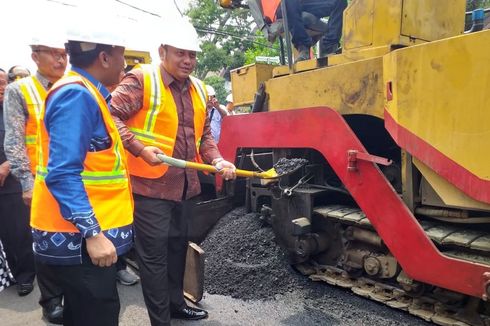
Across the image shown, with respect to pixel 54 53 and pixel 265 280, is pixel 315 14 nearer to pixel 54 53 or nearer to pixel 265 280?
pixel 54 53

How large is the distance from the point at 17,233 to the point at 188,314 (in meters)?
1.68

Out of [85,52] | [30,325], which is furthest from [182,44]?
[30,325]

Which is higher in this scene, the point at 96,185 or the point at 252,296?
the point at 96,185

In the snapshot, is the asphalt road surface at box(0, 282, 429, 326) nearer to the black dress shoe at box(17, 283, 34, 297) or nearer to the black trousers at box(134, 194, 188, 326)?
the black dress shoe at box(17, 283, 34, 297)

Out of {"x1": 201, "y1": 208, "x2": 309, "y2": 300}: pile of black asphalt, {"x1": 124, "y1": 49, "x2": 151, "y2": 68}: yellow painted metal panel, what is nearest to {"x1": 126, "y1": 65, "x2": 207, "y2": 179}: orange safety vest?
{"x1": 201, "y1": 208, "x2": 309, "y2": 300}: pile of black asphalt

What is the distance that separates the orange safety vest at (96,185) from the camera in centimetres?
156

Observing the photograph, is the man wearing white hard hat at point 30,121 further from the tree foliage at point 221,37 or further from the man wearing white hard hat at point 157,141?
the tree foliage at point 221,37

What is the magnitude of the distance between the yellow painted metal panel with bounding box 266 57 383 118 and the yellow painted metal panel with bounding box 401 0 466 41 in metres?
0.41

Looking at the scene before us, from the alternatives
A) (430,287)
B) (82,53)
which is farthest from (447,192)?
(82,53)

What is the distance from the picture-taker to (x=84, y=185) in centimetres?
154

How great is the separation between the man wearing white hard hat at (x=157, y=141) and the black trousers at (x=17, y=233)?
5.08ft

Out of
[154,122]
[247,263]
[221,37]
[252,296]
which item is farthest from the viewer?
[221,37]

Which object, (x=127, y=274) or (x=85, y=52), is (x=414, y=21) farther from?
(x=127, y=274)

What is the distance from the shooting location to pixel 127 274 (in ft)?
11.3
